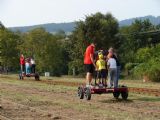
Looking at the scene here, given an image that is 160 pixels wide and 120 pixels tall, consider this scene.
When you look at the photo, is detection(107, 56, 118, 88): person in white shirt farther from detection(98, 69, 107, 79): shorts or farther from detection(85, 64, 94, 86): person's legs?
detection(85, 64, 94, 86): person's legs

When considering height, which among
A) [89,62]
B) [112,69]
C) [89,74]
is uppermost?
[89,62]

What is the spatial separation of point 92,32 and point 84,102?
42.8 meters

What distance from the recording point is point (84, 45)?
198 feet

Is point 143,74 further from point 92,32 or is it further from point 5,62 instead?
point 5,62

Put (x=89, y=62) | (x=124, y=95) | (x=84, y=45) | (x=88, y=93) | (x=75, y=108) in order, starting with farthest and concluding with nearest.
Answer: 1. (x=84, y=45)
2. (x=89, y=62)
3. (x=124, y=95)
4. (x=88, y=93)
5. (x=75, y=108)

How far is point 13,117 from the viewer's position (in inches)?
567

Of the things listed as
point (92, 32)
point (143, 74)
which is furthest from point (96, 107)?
point (92, 32)

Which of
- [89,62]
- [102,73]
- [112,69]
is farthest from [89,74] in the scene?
[112,69]

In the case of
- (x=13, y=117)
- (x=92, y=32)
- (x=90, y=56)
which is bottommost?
(x=13, y=117)

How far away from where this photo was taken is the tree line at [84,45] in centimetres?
5978

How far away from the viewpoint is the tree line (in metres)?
59.8

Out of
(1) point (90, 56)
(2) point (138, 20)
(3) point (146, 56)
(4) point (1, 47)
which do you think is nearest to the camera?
(1) point (90, 56)

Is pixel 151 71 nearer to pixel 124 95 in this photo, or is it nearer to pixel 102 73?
pixel 124 95

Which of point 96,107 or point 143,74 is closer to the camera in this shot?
point 96,107
